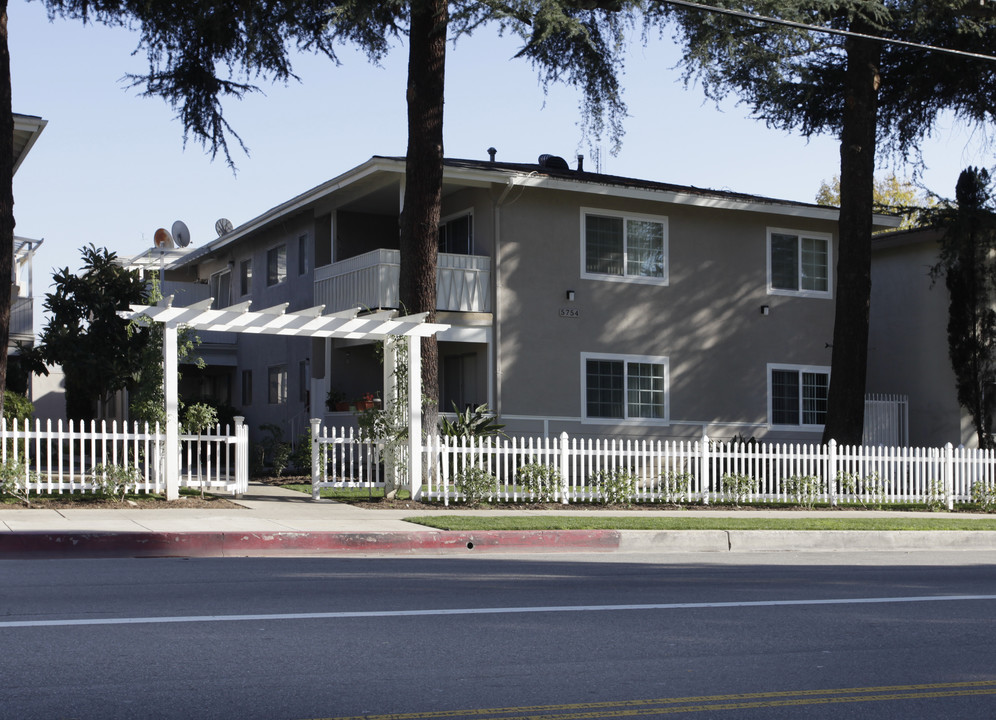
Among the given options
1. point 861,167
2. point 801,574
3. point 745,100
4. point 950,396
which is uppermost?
point 745,100

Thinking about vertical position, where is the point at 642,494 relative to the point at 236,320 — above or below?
below

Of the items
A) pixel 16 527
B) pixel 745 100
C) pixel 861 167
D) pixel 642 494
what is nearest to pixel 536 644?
pixel 16 527

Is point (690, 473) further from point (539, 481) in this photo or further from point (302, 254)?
point (302, 254)

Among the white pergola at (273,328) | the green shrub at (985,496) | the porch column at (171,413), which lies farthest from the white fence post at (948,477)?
the porch column at (171,413)

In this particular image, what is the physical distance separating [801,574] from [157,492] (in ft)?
30.4

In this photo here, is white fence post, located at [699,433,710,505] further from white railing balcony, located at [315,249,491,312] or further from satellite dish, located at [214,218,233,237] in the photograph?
satellite dish, located at [214,218,233,237]

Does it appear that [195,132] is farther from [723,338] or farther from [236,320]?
[723,338]

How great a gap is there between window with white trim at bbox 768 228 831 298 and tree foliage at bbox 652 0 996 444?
116 inches

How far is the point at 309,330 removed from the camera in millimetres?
16781

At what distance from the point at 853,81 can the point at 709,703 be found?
20.0m

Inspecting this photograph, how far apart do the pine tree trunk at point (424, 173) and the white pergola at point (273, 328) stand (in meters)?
0.90

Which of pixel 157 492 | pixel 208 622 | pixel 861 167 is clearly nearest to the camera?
pixel 208 622

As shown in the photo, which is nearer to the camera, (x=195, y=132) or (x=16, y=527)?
(x=16, y=527)

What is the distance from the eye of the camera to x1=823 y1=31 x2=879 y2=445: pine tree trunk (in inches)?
883
